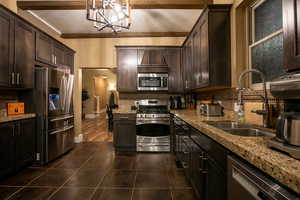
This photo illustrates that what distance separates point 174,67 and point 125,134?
6.47ft

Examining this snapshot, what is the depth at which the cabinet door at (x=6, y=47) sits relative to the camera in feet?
7.45

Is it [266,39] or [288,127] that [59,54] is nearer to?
[266,39]

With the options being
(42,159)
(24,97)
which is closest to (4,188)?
(42,159)

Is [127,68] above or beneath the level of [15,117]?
above

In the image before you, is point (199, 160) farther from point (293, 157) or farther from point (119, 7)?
point (119, 7)

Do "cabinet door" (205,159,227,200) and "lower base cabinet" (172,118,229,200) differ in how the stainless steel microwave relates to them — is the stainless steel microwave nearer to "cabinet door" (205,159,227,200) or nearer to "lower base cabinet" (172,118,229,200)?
"lower base cabinet" (172,118,229,200)

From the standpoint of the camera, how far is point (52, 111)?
3.02m

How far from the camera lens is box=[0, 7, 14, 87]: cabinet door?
7.45 feet

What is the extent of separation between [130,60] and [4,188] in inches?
123

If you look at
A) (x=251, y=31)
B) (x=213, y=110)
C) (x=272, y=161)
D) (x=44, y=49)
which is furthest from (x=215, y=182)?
(x=44, y=49)

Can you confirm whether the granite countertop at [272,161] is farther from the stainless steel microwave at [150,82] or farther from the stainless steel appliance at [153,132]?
the stainless steel microwave at [150,82]

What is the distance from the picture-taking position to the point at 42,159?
2.85 m

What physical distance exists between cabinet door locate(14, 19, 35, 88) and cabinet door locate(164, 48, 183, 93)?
2710 mm

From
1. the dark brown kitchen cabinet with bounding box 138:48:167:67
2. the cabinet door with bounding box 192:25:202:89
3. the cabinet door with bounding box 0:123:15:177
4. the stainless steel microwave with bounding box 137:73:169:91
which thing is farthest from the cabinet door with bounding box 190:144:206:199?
the dark brown kitchen cabinet with bounding box 138:48:167:67
